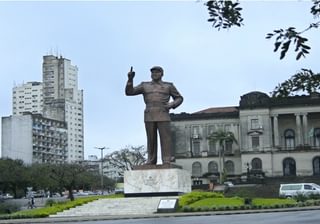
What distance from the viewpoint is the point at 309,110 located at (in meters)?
97.1

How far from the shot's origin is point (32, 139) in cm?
13238

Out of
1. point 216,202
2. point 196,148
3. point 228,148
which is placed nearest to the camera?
point 216,202

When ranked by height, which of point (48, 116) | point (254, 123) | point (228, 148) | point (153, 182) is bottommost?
point (153, 182)

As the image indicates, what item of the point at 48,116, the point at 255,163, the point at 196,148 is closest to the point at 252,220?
the point at 255,163

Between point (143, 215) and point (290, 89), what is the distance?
Answer: 75.2 feet

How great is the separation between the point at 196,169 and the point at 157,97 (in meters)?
71.9

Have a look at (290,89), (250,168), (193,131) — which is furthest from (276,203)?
(193,131)

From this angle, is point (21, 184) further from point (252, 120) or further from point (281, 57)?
point (281, 57)

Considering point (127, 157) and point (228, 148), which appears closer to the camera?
point (127, 157)

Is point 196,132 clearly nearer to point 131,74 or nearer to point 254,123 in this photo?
point 254,123

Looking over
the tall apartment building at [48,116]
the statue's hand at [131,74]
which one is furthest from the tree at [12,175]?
the statue's hand at [131,74]

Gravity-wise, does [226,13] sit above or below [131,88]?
below

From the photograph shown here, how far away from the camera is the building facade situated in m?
128

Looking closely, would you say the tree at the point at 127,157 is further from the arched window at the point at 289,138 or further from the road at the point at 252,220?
the road at the point at 252,220
